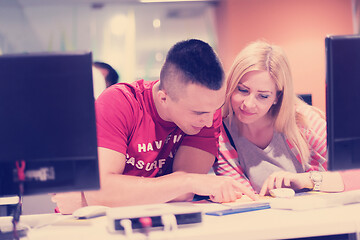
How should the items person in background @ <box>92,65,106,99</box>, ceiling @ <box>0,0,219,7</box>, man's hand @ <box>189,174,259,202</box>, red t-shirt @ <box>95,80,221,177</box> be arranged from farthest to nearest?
ceiling @ <box>0,0,219,7</box> → person in background @ <box>92,65,106,99</box> → red t-shirt @ <box>95,80,221,177</box> → man's hand @ <box>189,174,259,202</box>

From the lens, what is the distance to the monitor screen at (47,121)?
93cm

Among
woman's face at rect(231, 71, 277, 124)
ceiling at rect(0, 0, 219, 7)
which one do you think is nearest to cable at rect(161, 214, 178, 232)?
woman's face at rect(231, 71, 277, 124)

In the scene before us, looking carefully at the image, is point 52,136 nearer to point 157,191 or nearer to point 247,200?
point 157,191

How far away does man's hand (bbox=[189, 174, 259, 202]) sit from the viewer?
1196 millimetres

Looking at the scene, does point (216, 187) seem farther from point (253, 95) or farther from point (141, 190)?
point (253, 95)

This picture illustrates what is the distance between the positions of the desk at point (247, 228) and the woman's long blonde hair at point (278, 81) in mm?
686

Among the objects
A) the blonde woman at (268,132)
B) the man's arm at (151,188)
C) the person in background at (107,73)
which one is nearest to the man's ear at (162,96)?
the man's arm at (151,188)

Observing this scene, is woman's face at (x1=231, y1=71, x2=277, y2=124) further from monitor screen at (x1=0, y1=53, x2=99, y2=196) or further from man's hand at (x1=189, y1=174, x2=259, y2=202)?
monitor screen at (x1=0, y1=53, x2=99, y2=196)

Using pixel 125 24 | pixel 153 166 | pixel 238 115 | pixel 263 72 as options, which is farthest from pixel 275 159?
pixel 125 24

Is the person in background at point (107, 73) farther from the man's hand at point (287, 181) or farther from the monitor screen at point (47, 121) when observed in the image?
the monitor screen at point (47, 121)

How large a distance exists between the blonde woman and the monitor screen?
824 mm

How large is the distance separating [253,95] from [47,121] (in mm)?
961

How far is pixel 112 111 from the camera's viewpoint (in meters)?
1.34

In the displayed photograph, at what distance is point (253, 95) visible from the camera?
1.67m
